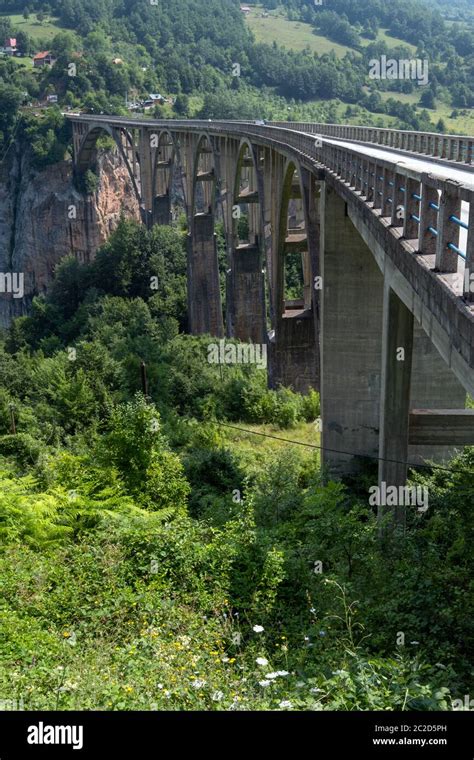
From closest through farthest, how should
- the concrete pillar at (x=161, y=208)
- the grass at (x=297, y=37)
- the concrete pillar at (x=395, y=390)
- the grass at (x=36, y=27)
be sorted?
the concrete pillar at (x=395, y=390) → the concrete pillar at (x=161, y=208) → the grass at (x=36, y=27) → the grass at (x=297, y=37)

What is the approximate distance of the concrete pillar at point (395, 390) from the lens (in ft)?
47.8

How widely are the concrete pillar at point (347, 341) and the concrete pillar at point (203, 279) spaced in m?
25.4

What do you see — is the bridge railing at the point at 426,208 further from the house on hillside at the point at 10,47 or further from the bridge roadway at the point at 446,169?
the house on hillside at the point at 10,47

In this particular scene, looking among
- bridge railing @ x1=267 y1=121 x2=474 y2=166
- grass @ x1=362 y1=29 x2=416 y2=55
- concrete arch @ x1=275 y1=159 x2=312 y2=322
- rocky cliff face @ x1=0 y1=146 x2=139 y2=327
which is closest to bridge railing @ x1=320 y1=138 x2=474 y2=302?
bridge railing @ x1=267 y1=121 x2=474 y2=166

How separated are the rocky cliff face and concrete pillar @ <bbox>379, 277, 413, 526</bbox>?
70.3 metres

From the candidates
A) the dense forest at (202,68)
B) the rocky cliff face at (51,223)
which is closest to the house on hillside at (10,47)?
the dense forest at (202,68)

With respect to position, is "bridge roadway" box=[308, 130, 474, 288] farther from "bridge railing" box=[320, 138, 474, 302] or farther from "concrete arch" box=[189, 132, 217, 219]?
"concrete arch" box=[189, 132, 217, 219]

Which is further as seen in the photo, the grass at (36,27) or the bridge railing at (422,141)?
the grass at (36,27)

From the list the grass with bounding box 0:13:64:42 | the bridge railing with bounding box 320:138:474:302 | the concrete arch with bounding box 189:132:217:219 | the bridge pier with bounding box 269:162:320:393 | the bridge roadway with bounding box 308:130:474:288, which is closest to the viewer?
the bridge railing with bounding box 320:138:474:302

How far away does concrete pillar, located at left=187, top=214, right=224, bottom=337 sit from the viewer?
159 ft

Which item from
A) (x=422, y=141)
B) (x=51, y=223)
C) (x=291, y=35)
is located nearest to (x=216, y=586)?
(x=422, y=141)

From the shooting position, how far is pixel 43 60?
117 metres

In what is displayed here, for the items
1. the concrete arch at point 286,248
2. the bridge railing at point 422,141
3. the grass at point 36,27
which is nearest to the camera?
the bridge railing at point 422,141
